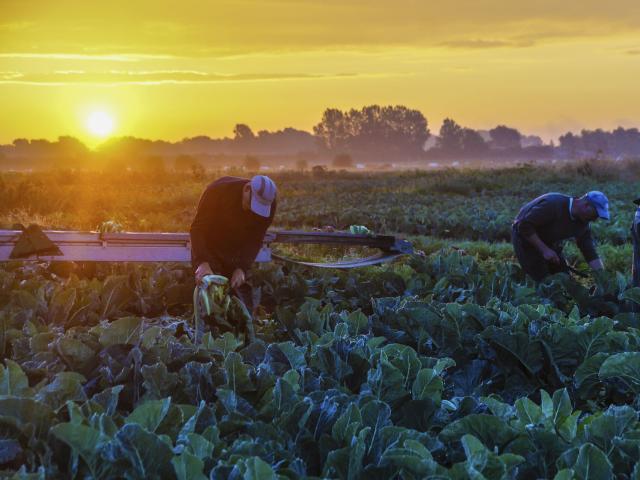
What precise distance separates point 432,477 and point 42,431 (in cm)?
129

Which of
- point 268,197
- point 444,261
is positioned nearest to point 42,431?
point 268,197

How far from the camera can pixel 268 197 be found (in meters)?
6.30

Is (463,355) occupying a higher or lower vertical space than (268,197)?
lower

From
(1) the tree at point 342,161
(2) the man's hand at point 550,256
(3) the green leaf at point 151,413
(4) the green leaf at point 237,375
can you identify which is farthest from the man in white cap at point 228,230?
(1) the tree at point 342,161

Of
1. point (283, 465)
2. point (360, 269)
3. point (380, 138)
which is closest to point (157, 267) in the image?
point (360, 269)

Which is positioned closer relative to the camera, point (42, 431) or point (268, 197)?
Result: point (42, 431)

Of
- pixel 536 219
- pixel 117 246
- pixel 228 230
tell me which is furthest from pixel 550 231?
pixel 117 246

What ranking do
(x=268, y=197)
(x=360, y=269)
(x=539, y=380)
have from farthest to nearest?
(x=360, y=269), (x=268, y=197), (x=539, y=380)

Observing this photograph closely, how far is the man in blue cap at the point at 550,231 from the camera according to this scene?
8539 millimetres

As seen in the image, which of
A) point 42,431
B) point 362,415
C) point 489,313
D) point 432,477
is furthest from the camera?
point 489,313

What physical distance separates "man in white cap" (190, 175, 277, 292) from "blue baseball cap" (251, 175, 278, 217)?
0.11m

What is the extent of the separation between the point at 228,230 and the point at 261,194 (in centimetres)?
55

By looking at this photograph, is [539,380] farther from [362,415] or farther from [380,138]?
[380,138]

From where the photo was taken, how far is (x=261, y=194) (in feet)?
20.5
